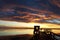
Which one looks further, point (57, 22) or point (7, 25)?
point (57, 22)

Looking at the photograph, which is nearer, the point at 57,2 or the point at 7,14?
the point at 7,14

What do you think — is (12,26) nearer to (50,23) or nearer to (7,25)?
(7,25)

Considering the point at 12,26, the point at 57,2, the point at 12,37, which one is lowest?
the point at 12,37

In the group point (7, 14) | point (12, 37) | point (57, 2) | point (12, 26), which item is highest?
point (57, 2)

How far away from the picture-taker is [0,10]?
275 centimetres

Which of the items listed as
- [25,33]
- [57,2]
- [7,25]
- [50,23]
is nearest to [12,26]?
[7,25]

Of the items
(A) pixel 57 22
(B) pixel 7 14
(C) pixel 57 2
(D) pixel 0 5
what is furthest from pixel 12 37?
(C) pixel 57 2

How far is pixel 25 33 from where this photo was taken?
9.30 feet

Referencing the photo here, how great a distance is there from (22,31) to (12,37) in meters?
0.22

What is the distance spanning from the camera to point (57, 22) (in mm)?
3008

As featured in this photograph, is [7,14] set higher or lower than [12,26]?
Result: higher

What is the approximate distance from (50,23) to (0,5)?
103 centimetres

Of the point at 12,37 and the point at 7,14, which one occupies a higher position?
the point at 7,14

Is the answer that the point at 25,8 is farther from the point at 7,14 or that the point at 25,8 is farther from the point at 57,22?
the point at 57,22
